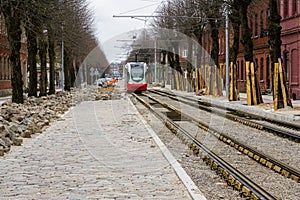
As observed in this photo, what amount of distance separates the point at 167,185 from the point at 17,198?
7.69ft

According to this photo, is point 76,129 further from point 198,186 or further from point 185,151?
point 198,186

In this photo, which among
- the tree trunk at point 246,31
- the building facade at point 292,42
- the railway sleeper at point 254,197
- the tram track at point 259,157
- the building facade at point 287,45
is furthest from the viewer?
the building facade at point 287,45

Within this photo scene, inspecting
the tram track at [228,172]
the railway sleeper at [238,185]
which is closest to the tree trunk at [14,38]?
the tram track at [228,172]

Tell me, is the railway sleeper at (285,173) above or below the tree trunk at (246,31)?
below

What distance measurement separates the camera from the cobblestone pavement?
361 inches

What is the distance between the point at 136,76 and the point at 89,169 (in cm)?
5157

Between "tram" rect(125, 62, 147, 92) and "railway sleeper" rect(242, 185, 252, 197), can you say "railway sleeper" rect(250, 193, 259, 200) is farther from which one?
"tram" rect(125, 62, 147, 92)

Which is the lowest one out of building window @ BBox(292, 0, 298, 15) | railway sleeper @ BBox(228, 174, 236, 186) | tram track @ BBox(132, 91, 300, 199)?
tram track @ BBox(132, 91, 300, 199)

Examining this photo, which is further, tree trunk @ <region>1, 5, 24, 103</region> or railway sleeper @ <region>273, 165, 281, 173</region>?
tree trunk @ <region>1, 5, 24, 103</region>

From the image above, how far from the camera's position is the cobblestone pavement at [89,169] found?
918 cm

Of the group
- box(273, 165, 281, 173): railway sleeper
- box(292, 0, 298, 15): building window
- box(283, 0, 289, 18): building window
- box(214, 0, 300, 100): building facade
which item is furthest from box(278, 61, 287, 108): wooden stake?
box(273, 165, 281, 173): railway sleeper

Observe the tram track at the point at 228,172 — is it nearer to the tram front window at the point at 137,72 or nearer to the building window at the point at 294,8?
the building window at the point at 294,8

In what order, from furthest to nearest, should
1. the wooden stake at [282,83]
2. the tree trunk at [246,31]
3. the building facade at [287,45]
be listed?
the building facade at [287,45]
the tree trunk at [246,31]
the wooden stake at [282,83]

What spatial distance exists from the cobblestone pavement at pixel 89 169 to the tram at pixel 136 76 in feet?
143
